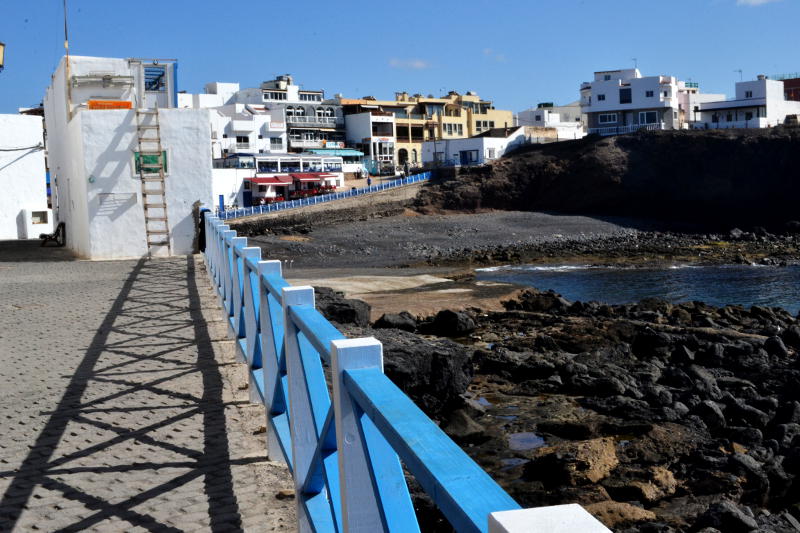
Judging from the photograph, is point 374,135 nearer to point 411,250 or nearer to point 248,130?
point 248,130

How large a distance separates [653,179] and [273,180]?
1102 inches

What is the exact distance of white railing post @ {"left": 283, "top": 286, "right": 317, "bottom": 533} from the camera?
13.1 ft

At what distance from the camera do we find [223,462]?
529cm

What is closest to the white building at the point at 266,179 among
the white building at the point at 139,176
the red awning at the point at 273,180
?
the red awning at the point at 273,180

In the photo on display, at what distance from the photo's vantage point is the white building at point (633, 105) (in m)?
73.4

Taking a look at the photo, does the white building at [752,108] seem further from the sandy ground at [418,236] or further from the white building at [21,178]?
the white building at [21,178]

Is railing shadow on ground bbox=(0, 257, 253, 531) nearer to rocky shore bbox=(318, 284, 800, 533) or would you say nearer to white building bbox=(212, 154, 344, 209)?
rocky shore bbox=(318, 284, 800, 533)

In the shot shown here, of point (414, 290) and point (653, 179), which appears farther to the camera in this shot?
point (653, 179)

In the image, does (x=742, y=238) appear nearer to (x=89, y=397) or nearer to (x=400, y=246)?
(x=400, y=246)

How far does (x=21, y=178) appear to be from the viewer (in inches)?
1350

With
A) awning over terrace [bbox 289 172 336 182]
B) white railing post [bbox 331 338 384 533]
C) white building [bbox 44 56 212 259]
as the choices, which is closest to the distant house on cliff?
awning over terrace [bbox 289 172 336 182]

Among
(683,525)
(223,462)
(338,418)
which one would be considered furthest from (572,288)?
(338,418)

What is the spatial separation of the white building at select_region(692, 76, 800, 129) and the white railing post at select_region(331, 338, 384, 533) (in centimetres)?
7469

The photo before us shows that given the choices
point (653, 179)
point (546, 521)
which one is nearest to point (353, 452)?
point (546, 521)
